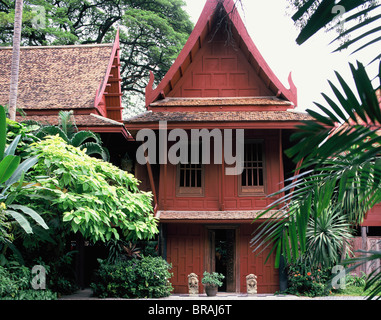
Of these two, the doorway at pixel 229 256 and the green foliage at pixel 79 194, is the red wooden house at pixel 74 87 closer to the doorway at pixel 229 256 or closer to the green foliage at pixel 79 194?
the green foliage at pixel 79 194

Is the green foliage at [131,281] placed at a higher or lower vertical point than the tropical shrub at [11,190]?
lower

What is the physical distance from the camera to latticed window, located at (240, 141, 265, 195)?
1286 cm

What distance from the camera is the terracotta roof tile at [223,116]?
12172 millimetres

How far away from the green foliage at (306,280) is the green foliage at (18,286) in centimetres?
569

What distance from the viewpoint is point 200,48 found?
548 inches

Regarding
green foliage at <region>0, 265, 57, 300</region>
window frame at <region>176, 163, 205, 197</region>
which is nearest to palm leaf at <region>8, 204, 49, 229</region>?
green foliage at <region>0, 265, 57, 300</region>

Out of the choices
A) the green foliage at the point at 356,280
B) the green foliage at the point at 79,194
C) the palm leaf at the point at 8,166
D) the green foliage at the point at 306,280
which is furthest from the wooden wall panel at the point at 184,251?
the palm leaf at the point at 8,166

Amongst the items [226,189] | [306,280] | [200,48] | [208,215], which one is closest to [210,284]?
[208,215]

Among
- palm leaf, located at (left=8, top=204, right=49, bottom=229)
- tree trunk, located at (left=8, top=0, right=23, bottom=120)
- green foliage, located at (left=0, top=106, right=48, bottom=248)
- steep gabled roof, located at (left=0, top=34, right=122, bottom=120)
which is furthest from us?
steep gabled roof, located at (left=0, top=34, right=122, bottom=120)

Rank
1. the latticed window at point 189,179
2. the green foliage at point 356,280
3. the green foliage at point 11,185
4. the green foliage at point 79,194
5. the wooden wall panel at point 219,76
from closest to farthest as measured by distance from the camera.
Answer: the green foliage at point 11,185, the green foliage at point 79,194, the green foliage at point 356,280, the latticed window at point 189,179, the wooden wall panel at point 219,76

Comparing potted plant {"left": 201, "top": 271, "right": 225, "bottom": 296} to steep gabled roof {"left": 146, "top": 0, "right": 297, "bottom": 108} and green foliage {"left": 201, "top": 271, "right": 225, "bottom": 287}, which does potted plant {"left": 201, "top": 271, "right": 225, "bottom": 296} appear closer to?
green foliage {"left": 201, "top": 271, "right": 225, "bottom": 287}

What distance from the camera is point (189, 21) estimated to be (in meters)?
25.9

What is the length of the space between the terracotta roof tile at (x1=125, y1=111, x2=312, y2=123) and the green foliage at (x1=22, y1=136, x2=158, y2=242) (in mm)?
2721

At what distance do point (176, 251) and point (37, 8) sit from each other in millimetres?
16442
